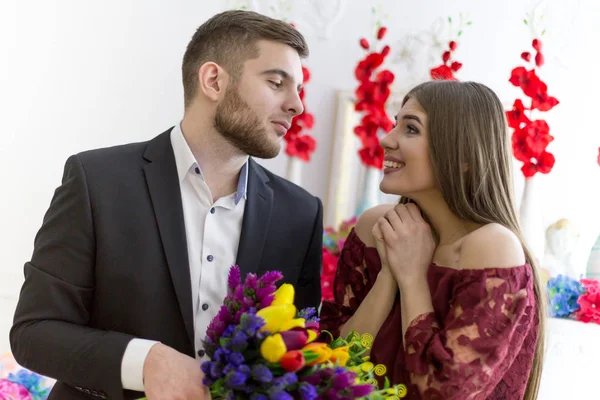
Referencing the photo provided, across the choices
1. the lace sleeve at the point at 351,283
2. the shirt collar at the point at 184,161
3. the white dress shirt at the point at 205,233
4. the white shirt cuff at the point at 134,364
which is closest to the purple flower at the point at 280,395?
the white shirt cuff at the point at 134,364

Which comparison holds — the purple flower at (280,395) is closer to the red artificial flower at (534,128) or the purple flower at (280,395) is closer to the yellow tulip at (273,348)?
the yellow tulip at (273,348)

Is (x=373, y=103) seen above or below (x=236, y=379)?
above

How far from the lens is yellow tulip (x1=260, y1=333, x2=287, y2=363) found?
1.28m

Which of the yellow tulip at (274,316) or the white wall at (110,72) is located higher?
the white wall at (110,72)

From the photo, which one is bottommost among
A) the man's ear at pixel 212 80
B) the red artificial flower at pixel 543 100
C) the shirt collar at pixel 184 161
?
the shirt collar at pixel 184 161

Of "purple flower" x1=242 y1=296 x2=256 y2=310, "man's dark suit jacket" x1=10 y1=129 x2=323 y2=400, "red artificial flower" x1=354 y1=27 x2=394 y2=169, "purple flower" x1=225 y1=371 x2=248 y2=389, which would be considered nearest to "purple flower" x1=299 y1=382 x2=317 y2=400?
"purple flower" x1=225 y1=371 x2=248 y2=389

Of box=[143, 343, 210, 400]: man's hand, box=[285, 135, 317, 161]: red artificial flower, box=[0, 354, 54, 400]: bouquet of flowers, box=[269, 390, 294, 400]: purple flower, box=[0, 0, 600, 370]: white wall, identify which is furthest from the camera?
box=[0, 0, 600, 370]: white wall

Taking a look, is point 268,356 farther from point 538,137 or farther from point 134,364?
point 538,137

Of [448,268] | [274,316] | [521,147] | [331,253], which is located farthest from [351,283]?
[521,147]

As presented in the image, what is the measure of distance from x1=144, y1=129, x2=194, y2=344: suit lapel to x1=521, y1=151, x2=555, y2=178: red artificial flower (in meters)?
1.54

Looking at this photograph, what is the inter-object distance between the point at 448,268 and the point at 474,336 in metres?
0.24

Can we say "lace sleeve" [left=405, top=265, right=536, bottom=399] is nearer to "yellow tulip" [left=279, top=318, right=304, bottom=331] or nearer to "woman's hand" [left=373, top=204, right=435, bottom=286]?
"woman's hand" [left=373, top=204, right=435, bottom=286]

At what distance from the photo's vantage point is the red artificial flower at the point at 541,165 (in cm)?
275

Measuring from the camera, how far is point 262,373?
1275 mm
